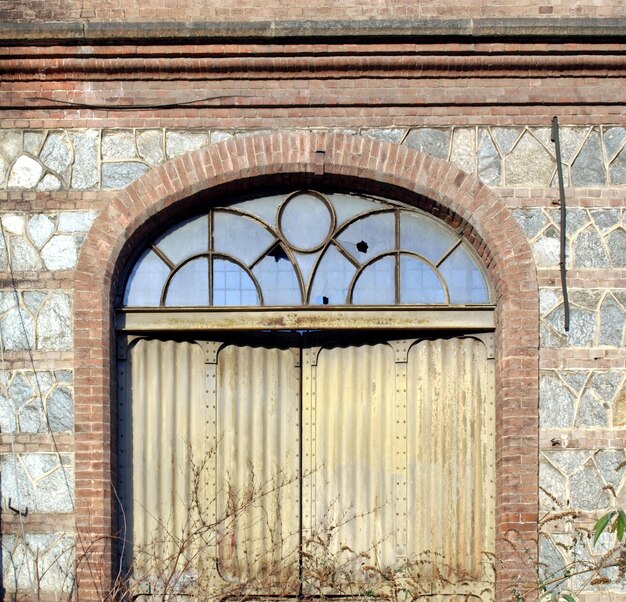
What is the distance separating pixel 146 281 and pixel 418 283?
2239mm

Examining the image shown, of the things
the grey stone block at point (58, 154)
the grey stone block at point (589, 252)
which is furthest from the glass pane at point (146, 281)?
the grey stone block at point (589, 252)

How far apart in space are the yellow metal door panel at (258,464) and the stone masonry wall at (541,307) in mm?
1238

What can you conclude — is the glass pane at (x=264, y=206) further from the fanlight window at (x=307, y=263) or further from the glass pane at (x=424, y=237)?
the glass pane at (x=424, y=237)

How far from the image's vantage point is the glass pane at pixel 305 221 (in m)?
9.38

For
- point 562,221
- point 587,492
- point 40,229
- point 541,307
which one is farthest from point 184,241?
point 587,492

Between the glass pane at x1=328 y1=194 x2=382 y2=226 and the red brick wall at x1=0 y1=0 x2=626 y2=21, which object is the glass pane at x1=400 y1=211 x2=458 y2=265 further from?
the red brick wall at x1=0 y1=0 x2=626 y2=21

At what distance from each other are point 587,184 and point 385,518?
10.3 ft

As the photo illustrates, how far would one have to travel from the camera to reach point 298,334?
9.38 meters

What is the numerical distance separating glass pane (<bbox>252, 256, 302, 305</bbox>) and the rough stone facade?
0.75m

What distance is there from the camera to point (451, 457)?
30.2 ft

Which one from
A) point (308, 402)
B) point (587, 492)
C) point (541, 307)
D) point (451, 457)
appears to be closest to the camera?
point (587, 492)

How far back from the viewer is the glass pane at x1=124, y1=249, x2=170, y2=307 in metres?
9.36

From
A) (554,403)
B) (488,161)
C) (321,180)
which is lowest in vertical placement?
(554,403)

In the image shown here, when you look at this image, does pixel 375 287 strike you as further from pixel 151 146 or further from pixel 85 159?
pixel 85 159
